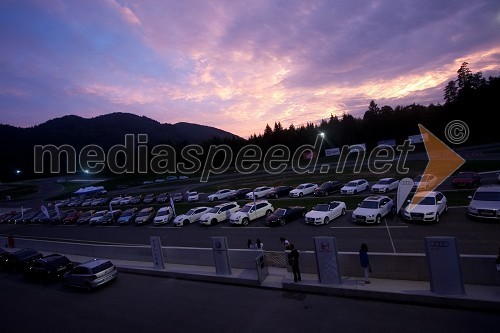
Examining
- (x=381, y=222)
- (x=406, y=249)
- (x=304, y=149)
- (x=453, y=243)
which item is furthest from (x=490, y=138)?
(x=453, y=243)

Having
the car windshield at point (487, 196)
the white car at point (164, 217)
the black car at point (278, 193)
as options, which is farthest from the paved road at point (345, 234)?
the black car at point (278, 193)

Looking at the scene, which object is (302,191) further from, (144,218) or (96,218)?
(96,218)

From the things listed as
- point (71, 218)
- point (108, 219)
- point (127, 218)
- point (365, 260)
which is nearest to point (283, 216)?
point (365, 260)

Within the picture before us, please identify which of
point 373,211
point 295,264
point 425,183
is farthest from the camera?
point 425,183

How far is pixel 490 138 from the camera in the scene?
70.7 meters

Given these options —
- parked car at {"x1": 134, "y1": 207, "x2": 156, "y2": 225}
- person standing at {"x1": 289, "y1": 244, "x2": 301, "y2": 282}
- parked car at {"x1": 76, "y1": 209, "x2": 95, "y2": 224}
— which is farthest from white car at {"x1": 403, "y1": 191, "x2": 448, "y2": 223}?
parked car at {"x1": 76, "y1": 209, "x2": 95, "y2": 224}

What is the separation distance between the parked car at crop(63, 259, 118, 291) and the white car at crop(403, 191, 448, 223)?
17.5 metres

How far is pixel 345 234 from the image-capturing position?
19.2 metres

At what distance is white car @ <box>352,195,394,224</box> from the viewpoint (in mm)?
20062

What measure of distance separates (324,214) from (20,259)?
20819 mm

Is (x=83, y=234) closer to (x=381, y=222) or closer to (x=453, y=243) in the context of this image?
(x=381, y=222)

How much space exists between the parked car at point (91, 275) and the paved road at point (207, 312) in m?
0.41

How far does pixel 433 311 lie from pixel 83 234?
105ft

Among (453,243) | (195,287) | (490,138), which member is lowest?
(195,287)
